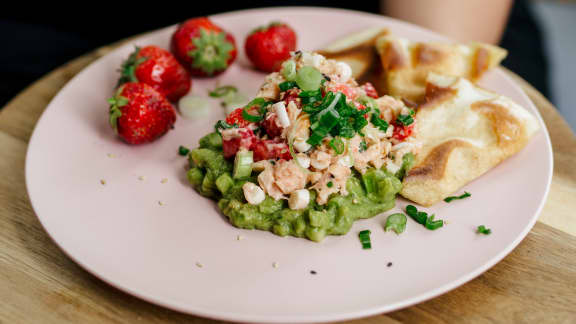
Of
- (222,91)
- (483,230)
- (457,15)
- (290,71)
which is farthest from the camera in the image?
(457,15)

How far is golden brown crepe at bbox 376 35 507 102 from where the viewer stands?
3.22 m

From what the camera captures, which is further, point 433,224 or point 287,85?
point 287,85

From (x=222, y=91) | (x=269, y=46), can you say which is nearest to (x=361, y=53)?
(x=269, y=46)

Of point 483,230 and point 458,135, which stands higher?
point 458,135

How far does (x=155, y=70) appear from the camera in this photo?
10.2ft

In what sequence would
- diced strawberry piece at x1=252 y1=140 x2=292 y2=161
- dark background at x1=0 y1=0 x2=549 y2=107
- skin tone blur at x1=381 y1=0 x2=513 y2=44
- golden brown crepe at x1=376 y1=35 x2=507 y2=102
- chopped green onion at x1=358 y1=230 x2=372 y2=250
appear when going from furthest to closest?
dark background at x1=0 y1=0 x2=549 y2=107
skin tone blur at x1=381 y1=0 x2=513 y2=44
golden brown crepe at x1=376 y1=35 x2=507 y2=102
diced strawberry piece at x1=252 y1=140 x2=292 y2=161
chopped green onion at x1=358 y1=230 x2=372 y2=250

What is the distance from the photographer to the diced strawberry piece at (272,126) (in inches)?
98.3

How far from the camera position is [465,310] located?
218cm

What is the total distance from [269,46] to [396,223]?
1.63 metres

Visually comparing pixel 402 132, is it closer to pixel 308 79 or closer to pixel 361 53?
pixel 308 79

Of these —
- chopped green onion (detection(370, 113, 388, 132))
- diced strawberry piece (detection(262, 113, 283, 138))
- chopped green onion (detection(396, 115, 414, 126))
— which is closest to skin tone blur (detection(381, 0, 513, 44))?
chopped green onion (detection(396, 115, 414, 126))

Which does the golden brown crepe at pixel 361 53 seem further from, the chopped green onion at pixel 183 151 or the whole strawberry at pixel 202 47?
the chopped green onion at pixel 183 151

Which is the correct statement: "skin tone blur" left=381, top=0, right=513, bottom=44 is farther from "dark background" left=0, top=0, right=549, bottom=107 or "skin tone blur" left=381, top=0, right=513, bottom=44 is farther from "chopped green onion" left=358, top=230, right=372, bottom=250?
"chopped green onion" left=358, top=230, right=372, bottom=250

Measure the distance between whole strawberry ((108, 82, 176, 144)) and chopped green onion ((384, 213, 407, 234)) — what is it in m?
1.41
